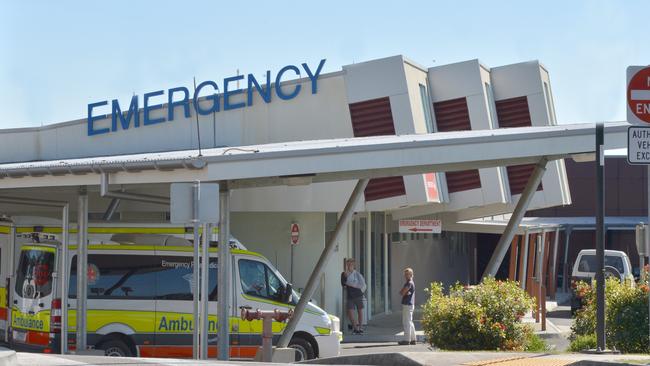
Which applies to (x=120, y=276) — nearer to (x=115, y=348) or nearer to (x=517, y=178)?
(x=115, y=348)

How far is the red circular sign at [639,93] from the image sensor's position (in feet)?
40.9

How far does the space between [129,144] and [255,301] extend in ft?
44.0

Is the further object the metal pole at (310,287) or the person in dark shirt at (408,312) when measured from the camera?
the person in dark shirt at (408,312)

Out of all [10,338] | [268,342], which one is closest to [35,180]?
[10,338]

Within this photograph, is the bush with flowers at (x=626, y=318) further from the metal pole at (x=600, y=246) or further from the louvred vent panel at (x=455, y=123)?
the louvred vent panel at (x=455, y=123)

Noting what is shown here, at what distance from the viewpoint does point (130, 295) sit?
18.0 m

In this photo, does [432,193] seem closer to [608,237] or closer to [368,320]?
[368,320]

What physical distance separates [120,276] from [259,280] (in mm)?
2243

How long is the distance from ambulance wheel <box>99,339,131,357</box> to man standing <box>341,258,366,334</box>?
9.07 m

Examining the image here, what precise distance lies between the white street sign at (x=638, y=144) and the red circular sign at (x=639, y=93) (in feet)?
0.63

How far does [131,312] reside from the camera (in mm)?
17859

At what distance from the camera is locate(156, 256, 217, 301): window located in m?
18.1

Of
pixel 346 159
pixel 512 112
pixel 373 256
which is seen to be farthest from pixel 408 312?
pixel 512 112

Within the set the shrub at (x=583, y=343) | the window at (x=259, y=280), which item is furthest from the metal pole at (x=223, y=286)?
the shrub at (x=583, y=343)
